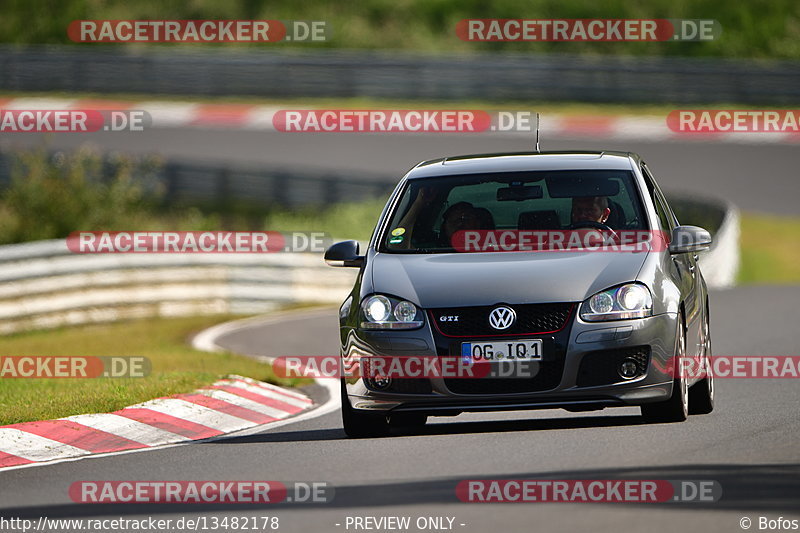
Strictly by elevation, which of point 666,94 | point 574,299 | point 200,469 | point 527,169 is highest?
point 666,94

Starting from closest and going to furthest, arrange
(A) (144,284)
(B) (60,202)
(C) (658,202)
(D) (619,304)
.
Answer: (D) (619,304), (C) (658,202), (A) (144,284), (B) (60,202)

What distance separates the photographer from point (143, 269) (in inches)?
802

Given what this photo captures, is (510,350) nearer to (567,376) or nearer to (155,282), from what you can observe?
(567,376)

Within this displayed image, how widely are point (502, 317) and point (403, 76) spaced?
28674 mm

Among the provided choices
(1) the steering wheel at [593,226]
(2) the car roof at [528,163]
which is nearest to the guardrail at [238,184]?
(2) the car roof at [528,163]

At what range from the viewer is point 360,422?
32.6 feet

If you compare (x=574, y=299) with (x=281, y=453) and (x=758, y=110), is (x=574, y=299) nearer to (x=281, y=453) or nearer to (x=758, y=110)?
(x=281, y=453)

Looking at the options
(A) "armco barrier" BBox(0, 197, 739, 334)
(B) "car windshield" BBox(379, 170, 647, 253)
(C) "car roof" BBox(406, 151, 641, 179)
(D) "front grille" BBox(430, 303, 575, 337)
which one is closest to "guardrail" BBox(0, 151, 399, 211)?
(A) "armco barrier" BBox(0, 197, 739, 334)

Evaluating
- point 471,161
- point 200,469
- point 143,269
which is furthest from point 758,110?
point 200,469

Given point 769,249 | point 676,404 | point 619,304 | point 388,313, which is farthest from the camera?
point 769,249

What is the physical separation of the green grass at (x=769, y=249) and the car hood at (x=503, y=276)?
49.0 ft

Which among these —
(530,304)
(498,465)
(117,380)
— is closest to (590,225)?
(530,304)

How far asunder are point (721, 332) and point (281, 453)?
302 inches

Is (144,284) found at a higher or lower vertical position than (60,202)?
lower
